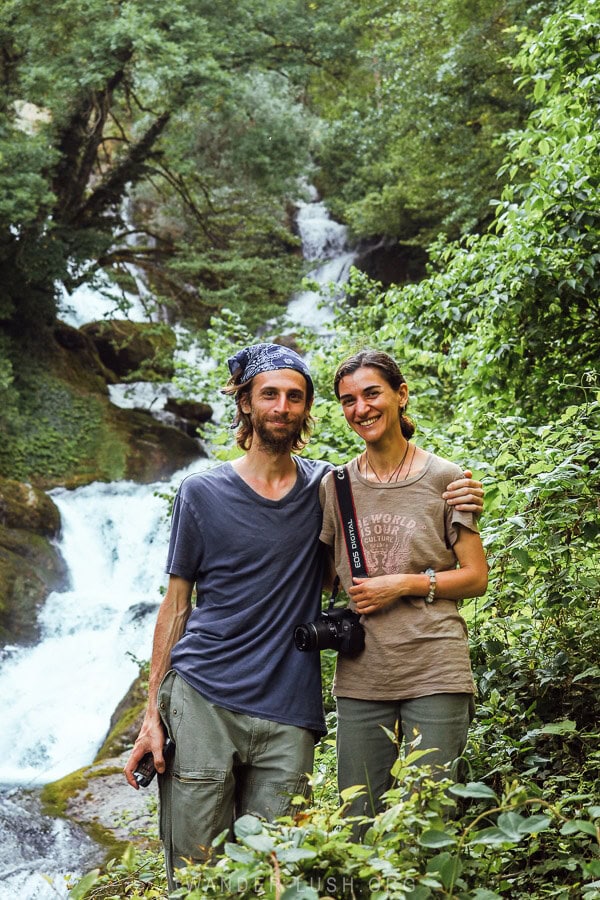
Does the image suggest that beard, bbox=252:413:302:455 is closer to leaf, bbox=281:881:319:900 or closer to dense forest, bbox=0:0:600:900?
dense forest, bbox=0:0:600:900

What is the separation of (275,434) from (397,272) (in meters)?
18.9

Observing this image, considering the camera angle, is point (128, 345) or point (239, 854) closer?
point (239, 854)

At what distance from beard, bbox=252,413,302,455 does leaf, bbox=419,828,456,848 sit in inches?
51.9

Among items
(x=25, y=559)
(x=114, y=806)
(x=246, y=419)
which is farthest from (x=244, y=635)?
(x=25, y=559)

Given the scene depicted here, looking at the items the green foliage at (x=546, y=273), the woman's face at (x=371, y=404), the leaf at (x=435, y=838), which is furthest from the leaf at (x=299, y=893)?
the green foliage at (x=546, y=273)

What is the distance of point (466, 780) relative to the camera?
2.82 m

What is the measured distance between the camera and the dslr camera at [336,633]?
250cm

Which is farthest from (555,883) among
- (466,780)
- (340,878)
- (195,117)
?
(195,117)

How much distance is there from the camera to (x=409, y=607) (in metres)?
2.50

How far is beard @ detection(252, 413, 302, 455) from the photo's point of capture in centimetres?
→ 278

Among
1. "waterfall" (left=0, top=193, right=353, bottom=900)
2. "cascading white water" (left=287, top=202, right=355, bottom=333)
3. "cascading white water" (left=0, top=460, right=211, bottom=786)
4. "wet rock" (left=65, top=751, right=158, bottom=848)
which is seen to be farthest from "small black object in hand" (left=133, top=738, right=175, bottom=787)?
"cascading white water" (left=287, top=202, right=355, bottom=333)

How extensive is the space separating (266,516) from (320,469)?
31cm

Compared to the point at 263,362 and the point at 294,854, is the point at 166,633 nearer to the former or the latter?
the point at 263,362

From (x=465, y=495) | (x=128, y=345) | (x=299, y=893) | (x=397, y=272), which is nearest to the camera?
(x=299, y=893)
